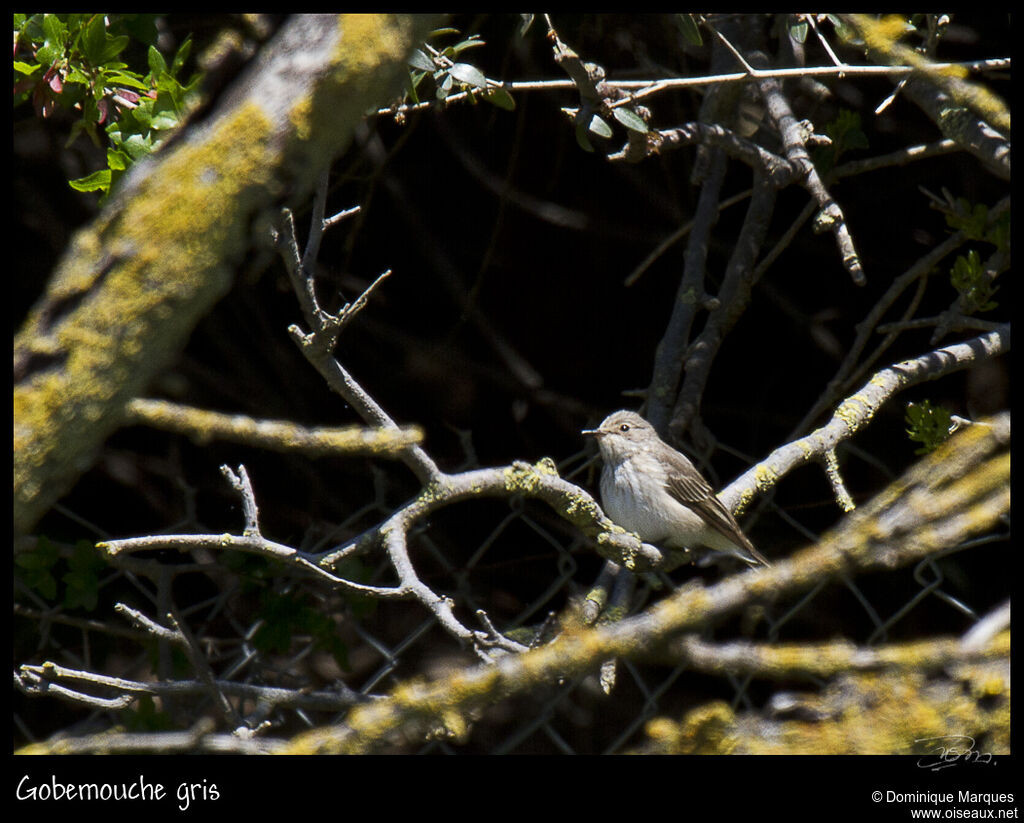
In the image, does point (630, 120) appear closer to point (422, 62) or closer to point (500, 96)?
point (500, 96)

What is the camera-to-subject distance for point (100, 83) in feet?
7.90

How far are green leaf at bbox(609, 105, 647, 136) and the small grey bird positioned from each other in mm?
1178

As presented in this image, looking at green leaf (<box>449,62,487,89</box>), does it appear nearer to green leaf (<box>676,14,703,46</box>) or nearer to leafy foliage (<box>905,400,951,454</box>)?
green leaf (<box>676,14,703,46</box>)

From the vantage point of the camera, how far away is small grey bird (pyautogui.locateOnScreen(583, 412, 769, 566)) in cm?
355

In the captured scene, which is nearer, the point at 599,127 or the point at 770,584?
the point at 770,584

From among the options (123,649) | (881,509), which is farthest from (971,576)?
(123,649)

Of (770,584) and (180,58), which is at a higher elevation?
(180,58)

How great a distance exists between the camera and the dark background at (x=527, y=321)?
13.1 ft

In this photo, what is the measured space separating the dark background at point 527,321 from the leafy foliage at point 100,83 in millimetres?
1389

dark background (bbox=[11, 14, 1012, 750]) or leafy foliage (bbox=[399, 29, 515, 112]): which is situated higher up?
leafy foliage (bbox=[399, 29, 515, 112])

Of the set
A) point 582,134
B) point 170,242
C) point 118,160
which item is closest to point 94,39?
point 118,160

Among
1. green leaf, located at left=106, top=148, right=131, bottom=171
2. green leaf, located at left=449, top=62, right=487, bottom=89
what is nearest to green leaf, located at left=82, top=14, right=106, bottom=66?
green leaf, located at left=106, top=148, right=131, bottom=171

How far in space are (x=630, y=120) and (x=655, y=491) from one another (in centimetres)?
153

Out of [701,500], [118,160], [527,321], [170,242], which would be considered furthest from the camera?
[527,321]
